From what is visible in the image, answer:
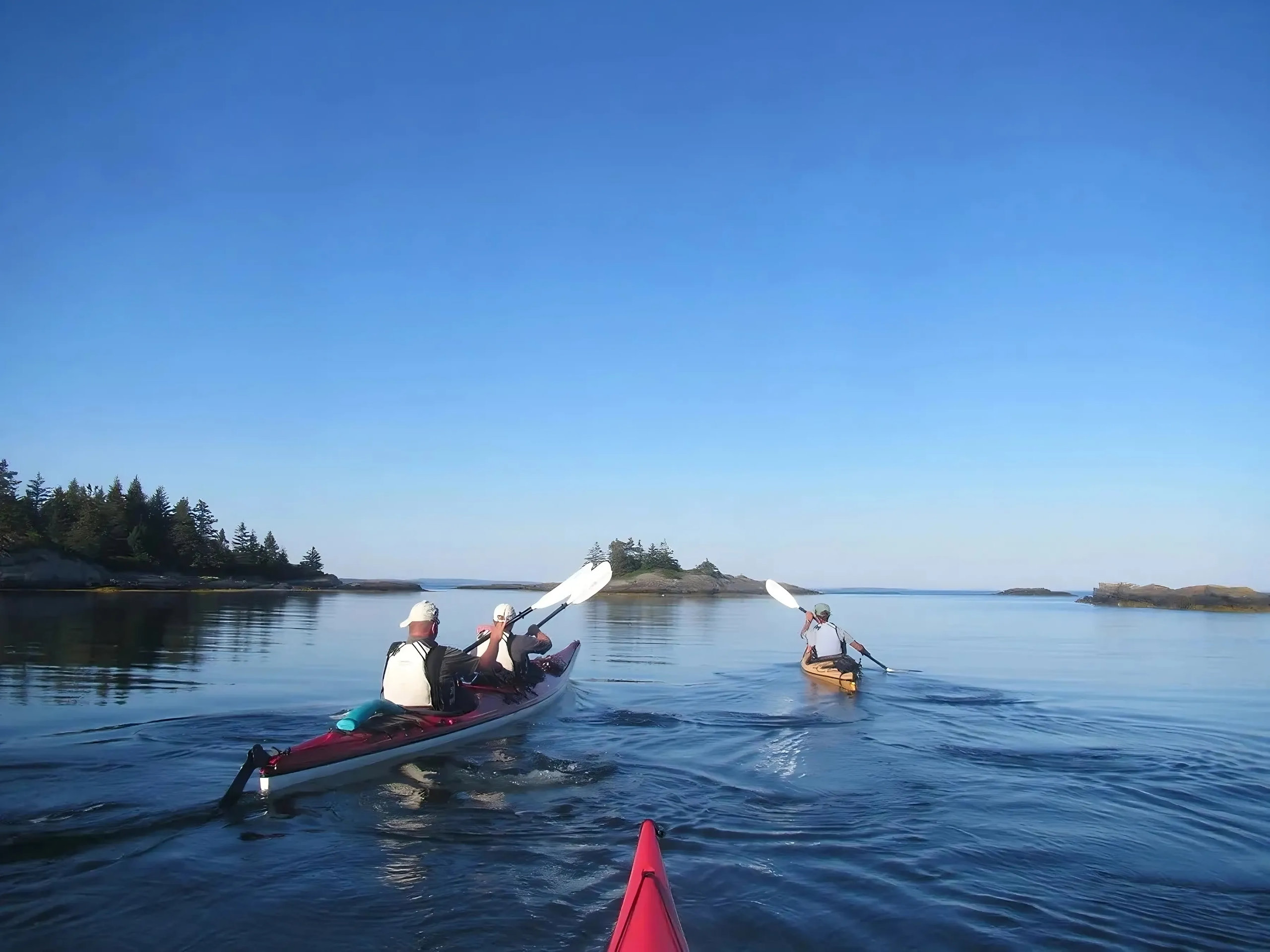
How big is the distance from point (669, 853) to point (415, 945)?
2575 millimetres

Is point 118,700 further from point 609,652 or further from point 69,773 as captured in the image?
point 609,652

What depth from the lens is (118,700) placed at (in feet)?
46.4

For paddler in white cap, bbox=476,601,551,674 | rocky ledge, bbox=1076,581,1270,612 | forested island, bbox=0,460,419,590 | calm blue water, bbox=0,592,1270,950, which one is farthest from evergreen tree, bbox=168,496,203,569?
rocky ledge, bbox=1076,581,1270,612

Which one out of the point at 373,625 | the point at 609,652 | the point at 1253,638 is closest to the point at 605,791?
the point at 609,652

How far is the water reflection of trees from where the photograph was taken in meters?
15.9

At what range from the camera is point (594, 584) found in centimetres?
2097

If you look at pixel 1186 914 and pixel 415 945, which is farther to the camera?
pixel 1186 914

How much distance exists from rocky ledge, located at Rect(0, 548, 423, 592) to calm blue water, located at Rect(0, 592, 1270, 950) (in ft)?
163


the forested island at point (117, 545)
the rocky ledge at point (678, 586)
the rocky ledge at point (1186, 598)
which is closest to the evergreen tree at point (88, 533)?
the forested island at point (117, 545)

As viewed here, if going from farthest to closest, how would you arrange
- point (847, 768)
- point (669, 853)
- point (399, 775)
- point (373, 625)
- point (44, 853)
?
1. point (373, 625)
2. point (847, 768)
3. point (399, 775)
4. point (669, 853)
5. point (44, 853)

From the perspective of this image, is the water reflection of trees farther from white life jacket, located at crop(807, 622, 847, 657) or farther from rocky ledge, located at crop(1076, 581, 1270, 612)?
rocky ledge, located at crop(1076, 581, 1270, 612)

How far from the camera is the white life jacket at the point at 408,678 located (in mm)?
10945

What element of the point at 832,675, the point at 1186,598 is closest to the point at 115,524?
the point at 832,675

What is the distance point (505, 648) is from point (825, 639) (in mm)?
8675
